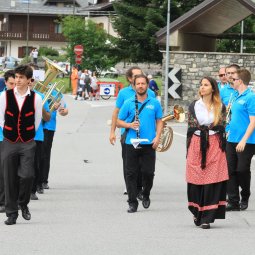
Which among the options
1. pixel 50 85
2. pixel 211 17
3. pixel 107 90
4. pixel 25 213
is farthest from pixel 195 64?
pixel 25 213

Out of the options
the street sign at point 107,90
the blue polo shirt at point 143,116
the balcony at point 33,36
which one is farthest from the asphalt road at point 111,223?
the balcony at point 33,36

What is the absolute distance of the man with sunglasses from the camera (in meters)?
11.4

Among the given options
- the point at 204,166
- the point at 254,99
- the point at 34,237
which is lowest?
the point at 34,237

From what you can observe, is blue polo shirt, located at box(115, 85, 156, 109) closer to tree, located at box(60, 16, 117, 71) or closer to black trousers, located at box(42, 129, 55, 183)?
black trousers, located at box(42, 129, 55, 183)

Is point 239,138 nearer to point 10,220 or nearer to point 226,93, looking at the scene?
point 226,93

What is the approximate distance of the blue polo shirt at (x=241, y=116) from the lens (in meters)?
11.4

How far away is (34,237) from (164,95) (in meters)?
24.1

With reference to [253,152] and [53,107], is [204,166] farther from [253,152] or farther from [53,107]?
[53,107]

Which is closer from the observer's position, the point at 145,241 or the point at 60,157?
the point at 145,241

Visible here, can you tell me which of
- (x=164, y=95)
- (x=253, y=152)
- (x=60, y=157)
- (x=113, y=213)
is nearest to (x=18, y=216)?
(x=113, y=213)

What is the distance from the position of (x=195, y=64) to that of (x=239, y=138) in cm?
2191

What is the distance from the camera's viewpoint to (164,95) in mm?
33344

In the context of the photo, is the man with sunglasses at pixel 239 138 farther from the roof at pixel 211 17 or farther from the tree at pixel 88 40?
the tree at pixel 88 40

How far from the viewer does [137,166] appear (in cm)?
1166
